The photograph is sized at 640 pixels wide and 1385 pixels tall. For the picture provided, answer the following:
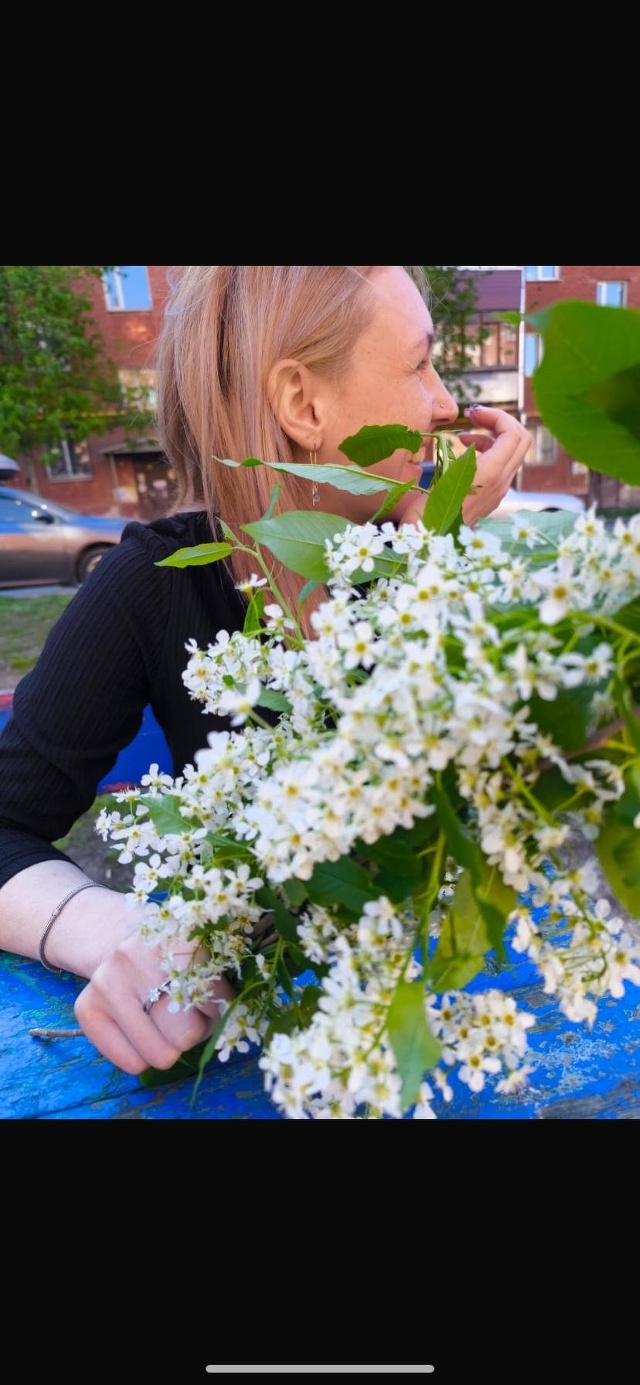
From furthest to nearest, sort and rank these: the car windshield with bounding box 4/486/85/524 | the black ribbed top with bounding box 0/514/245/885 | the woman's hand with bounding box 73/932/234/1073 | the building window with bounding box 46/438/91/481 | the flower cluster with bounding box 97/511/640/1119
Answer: the building window with bounding box 46/438/91/481
the car windshield with bounding box 4/486/85/524
the black ribbed top with bounding box 0/514/245/885
the woman's hand with bounding box 73/932/234/1073
the flower cluster with bounding box 97/511/640/1119

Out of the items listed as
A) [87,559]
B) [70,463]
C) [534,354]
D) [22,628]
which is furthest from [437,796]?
[70,463]

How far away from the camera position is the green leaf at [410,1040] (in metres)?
0.40

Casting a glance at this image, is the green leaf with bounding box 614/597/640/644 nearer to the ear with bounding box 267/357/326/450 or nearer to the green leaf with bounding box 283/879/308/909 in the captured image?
the green leaf with bounding box 283/879/308/909

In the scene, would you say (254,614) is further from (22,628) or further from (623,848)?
(22,628)

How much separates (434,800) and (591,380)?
21 cm

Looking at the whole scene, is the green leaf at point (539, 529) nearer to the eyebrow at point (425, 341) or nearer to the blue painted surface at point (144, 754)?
the eyebrow at point (425, 341)

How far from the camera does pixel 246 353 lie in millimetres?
1095

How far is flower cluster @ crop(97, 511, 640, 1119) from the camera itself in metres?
0.39

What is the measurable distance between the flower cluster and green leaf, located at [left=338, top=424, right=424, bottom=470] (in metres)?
0.13

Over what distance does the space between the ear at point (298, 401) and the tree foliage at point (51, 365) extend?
5515 mm

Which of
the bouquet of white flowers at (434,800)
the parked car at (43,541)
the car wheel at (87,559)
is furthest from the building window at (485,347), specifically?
the bouquet of white flowers at (434,800)

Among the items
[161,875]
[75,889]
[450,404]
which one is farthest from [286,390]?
[161,875]

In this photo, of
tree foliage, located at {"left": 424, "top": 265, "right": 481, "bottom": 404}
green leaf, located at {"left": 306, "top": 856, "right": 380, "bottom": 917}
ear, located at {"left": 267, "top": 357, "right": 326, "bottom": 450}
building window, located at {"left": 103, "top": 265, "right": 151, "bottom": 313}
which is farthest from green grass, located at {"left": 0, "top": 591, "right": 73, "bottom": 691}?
green leaf, located at {"left": 306, "top": 856, "right": 380, "bottom": 917}

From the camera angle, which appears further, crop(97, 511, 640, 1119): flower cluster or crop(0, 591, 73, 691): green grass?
crop(0, 591, 73, 691): green grass
